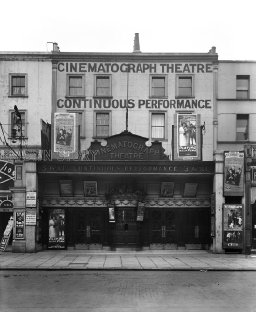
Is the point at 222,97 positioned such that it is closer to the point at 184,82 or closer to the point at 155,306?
the point at 184,82

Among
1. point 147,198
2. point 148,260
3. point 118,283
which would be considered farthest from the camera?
point 147,198

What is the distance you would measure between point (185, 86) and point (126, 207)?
12.8 meters

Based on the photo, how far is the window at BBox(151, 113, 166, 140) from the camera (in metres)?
35.7

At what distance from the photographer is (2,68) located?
3550cm

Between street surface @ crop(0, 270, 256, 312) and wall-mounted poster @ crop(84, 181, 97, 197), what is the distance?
362 inches

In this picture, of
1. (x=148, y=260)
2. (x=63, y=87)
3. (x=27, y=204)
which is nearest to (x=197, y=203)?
(x=148, y=260)

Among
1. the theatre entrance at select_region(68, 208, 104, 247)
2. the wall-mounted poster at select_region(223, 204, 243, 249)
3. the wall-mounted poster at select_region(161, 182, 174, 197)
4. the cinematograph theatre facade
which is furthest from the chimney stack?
the wall-mounted poster at select_region(223, 204, 243, 249)

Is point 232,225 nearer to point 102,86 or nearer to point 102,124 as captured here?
point 102,124

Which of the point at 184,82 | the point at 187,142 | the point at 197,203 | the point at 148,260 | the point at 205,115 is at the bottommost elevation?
the point at 148,260

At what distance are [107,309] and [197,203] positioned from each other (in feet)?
54.1

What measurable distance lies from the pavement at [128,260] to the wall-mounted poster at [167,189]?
3.26 metres

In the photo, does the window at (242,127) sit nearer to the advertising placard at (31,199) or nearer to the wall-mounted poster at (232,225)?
the wall-mounted poster at (232,225)

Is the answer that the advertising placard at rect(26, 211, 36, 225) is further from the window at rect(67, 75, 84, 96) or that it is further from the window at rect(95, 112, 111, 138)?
the window at rect(67, 75, 84, 96)

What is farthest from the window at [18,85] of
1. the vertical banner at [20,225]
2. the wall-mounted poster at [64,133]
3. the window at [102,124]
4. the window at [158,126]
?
the vertical banner at [20,225]
